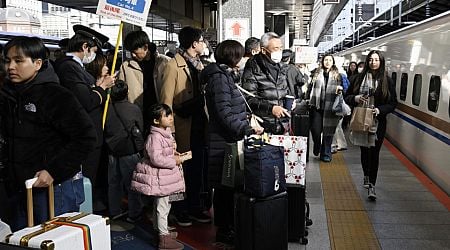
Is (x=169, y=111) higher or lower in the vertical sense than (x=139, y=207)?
higher

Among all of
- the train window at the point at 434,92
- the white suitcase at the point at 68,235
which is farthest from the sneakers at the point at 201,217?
the train window at the point at 434,92

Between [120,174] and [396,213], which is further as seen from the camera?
[396,213]

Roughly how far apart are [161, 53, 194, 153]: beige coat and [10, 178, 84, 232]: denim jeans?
1.79m

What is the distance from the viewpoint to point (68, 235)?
205 cm

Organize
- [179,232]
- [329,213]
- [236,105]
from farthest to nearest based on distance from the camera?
[329,213] → [179,232] → [236,105]

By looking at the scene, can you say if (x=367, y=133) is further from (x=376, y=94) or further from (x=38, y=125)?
(x=38, y=125)

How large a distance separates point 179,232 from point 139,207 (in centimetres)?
50

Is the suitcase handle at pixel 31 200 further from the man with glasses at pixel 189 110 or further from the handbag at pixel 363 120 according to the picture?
the handbag at pixel 363 120

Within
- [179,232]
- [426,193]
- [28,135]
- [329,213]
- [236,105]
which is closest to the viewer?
[28,135]

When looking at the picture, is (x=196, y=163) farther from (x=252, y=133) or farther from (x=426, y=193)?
(x=426, y=193)

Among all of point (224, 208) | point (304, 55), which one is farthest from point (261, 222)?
point (304, 55)

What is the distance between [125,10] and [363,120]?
3.03 meters

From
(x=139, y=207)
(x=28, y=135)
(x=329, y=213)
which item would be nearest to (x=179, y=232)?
(x=139, y=207)

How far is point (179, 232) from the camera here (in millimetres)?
4934
